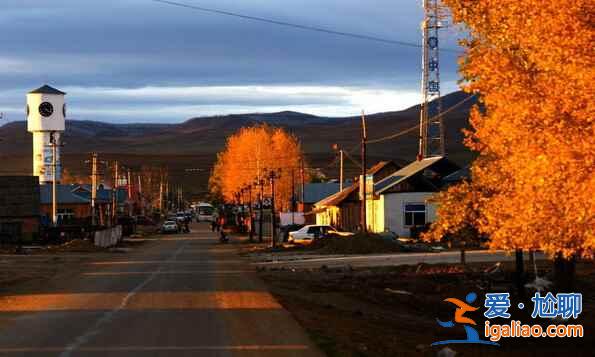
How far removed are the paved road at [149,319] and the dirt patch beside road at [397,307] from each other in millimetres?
786

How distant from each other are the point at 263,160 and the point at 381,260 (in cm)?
8347

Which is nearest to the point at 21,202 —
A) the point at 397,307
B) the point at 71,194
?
the point at 71,194

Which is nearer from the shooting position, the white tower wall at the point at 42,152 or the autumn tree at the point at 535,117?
the autumn tree at the point at 535,117

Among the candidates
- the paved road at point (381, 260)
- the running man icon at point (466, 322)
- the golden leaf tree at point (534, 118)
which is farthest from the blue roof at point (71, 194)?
the golden leaf tree at point (534, 118)

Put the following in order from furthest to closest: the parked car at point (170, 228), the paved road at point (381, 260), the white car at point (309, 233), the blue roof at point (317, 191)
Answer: the blue roof at point (317, 191), the parked car at point (170, 228), the white car at point (309, 233), the paved road at point (381, 260)

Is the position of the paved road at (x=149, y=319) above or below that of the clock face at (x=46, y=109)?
below

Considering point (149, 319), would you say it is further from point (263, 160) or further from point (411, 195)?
point (263, 160)

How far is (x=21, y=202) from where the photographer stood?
78062 millimetres

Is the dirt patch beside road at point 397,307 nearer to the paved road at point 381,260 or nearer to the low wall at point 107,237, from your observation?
the paved road at point 381,260

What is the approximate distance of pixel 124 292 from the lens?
87.5ft

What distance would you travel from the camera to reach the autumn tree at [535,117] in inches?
553

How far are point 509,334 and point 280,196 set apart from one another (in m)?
105

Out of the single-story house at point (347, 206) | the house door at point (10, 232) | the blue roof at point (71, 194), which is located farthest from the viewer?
the blue roof at point (71, 194)

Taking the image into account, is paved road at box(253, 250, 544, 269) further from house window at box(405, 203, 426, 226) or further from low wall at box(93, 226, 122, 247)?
low wall at box(93, 226, 122, 247)
